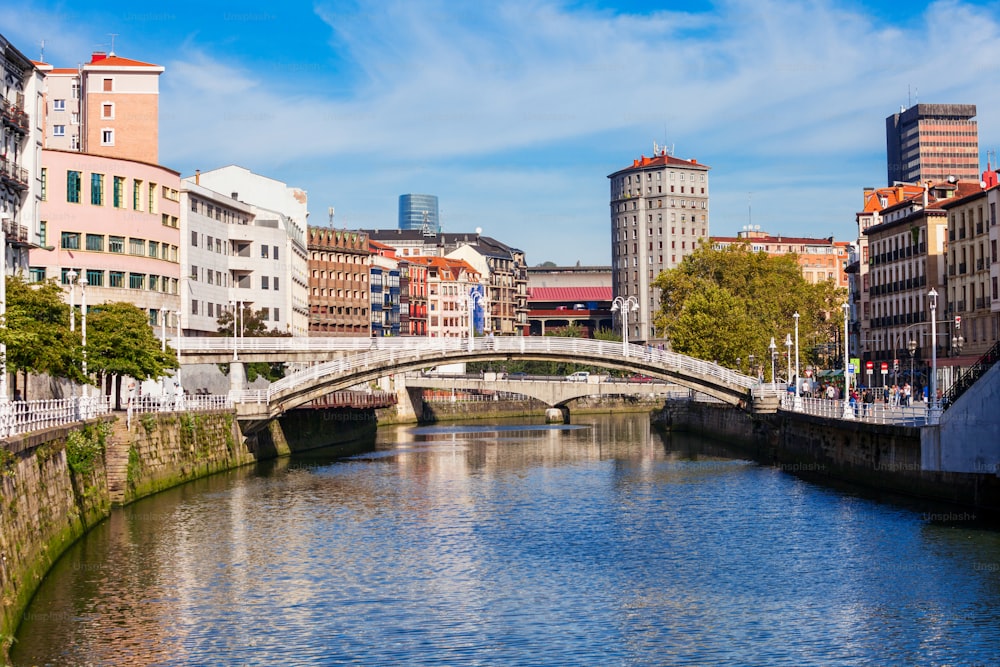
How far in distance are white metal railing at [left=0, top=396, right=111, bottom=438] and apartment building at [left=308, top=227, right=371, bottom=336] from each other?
316 ft

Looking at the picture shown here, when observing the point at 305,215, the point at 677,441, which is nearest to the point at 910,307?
the point at 677,441

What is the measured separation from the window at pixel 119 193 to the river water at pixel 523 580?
3282 centimetres

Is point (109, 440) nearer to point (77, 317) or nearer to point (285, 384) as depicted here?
point (77, 317)

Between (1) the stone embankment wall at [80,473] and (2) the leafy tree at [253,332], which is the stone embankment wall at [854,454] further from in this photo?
(2) the leafy tree at [253,332]

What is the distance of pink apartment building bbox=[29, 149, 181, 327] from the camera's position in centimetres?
8725

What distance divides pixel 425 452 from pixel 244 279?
112 ft

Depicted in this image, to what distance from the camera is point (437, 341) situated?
261 ft

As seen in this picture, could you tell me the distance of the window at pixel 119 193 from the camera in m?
91.2

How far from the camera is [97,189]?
89.3 metres

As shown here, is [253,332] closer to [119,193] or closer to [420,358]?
[119,193]

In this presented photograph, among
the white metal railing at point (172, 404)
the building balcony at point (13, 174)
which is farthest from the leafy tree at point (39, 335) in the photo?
the building balcony at point (13, 174)

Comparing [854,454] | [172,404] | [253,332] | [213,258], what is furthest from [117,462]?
[213,258]

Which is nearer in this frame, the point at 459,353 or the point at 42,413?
the point at 42,413

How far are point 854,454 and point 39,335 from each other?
32.5 metres
